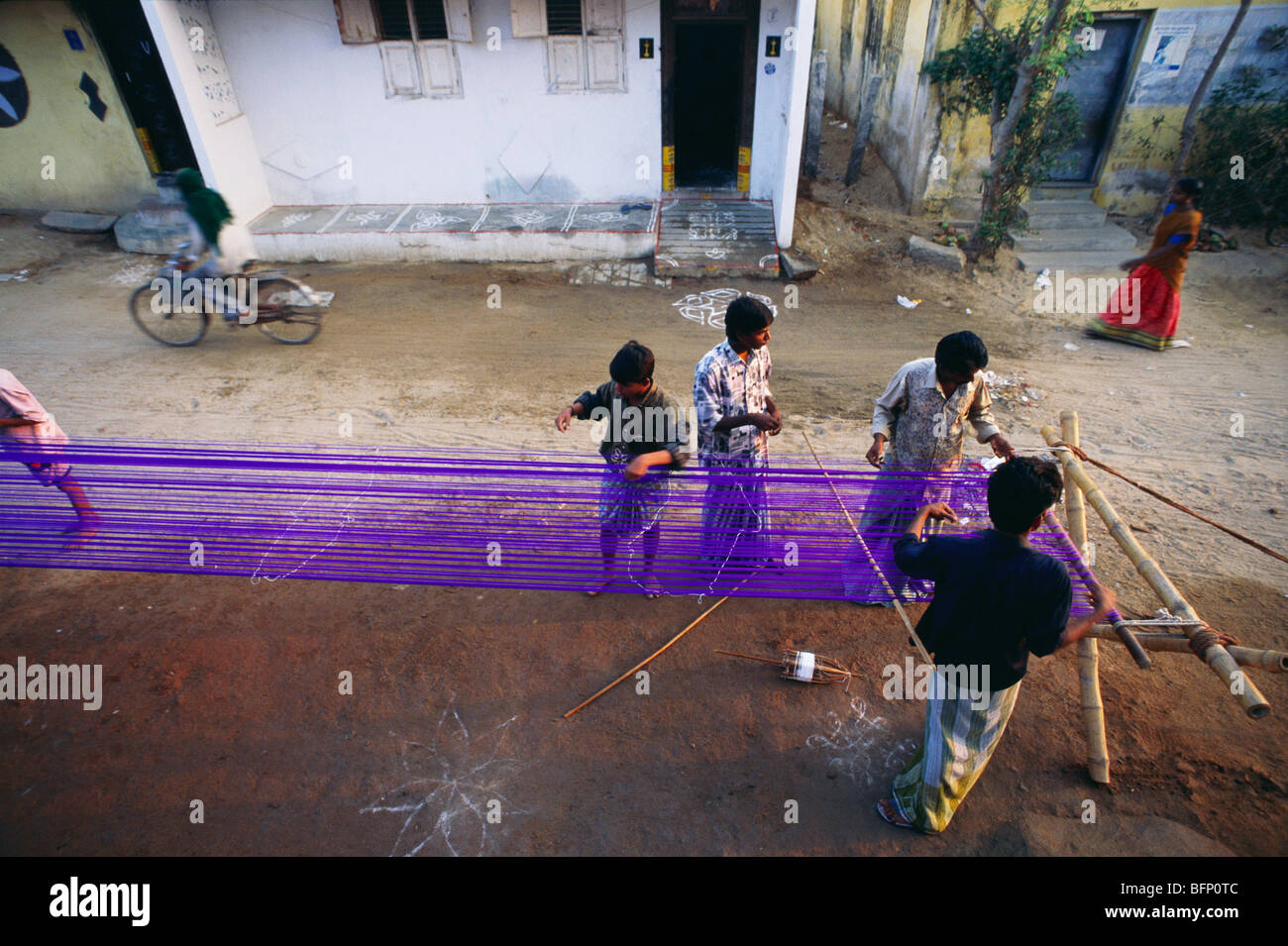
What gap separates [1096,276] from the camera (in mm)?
7867

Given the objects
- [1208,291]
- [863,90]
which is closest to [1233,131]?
[1208,291]

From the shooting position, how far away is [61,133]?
9.08m

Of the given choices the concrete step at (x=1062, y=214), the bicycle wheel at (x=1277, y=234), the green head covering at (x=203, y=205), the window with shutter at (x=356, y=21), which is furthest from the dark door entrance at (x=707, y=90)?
the bicycle wheel at (x=1277, y=234)

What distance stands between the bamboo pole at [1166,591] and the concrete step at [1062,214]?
7.17m

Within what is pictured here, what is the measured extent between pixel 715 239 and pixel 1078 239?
4.75m

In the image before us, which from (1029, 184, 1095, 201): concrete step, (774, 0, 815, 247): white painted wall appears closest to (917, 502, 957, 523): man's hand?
(774, 0, 815, 247): white painted wall

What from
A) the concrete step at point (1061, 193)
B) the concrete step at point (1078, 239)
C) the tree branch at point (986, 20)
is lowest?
the concrete step at point (1078, 239)

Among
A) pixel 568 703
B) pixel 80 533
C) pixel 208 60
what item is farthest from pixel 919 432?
pixel 208 60

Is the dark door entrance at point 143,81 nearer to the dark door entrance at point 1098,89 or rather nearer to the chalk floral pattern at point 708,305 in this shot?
the chalk floral pattern at point 708,305

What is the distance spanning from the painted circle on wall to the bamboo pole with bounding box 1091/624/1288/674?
1321cm

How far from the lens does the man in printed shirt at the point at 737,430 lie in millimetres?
3051

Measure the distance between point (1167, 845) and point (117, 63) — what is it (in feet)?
42.4

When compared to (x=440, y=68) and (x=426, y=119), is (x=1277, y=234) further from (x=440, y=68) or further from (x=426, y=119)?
(x=426, y=119)

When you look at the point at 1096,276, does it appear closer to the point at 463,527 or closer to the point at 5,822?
the point at 463,527
